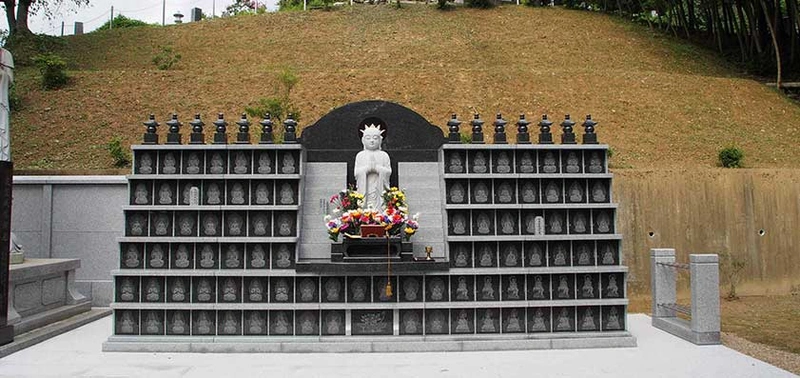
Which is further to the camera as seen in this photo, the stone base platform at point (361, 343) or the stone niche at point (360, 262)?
the stone niche at point (360, 262)

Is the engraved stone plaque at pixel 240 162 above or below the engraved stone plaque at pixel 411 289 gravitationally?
above

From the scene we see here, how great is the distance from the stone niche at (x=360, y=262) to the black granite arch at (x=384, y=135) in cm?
82

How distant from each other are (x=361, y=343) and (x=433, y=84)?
1632 centimetres

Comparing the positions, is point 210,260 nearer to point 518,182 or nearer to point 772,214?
point 518,182

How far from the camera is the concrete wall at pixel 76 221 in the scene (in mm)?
11719

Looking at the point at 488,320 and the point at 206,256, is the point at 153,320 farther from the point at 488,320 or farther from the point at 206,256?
the point at 488,320

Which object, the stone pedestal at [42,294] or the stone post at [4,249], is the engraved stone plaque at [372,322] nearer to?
the stone post at [4,249]

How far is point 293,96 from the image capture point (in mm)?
22078

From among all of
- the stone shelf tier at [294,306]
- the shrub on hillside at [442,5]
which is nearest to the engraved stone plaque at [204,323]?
the stone shelf tier at [294,306]

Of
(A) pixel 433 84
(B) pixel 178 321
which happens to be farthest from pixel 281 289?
(A) pixel 433 84

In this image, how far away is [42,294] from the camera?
10.0m

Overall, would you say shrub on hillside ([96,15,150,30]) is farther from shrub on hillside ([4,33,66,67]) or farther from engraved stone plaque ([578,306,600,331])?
engraved stone plaque ([578,306,600,331])

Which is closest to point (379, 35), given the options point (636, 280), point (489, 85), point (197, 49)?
point (197, 49)

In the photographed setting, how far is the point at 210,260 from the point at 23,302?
3493mm
